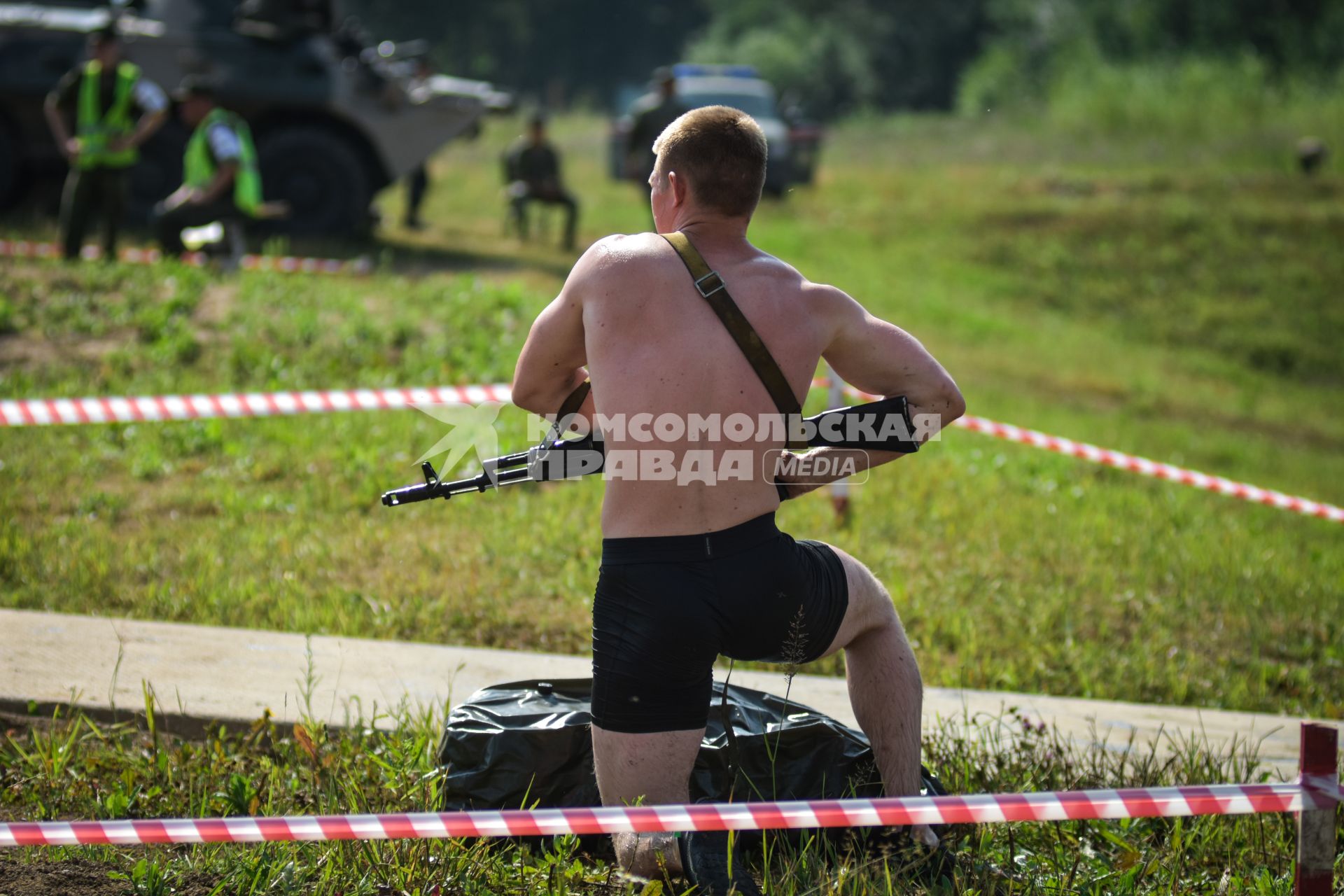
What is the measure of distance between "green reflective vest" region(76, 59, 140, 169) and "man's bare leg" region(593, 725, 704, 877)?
881 cm

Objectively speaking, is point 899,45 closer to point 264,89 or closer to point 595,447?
point 264,89

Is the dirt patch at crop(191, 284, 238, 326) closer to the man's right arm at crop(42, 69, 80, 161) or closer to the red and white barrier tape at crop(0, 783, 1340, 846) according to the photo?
the man's right arm at crop(42, 69, 80, 161)

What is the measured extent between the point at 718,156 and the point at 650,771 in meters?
1.26

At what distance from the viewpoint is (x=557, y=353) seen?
8.95 ft

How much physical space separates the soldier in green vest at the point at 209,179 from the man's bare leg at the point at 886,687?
854 centimetres

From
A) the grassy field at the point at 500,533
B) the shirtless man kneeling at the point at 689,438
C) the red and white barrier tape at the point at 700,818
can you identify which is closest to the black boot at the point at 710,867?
the shirtless man kneeling at the point at 689,438

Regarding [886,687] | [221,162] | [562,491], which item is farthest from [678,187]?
[221,162]

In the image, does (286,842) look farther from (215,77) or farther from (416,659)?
(215,77)

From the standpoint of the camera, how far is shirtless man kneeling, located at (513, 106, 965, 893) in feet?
8.55

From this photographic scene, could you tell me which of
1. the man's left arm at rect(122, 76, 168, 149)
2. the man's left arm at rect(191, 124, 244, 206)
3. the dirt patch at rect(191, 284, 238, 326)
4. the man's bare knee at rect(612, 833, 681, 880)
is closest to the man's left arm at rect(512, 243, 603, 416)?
the man's bare knee at rect(612, 833, 681, 880)

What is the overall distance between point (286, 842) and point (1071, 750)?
209cm

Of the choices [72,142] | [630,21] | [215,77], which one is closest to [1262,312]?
[215,77]

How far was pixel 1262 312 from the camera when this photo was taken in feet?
52.7

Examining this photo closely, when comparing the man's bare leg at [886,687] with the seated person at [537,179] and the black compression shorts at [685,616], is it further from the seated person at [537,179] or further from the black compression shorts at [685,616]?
the seated person at [537,179]
